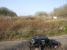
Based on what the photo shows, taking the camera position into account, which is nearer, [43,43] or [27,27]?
[43,43]

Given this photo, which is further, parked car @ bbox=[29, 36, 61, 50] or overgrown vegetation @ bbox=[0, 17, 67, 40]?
overgrown vegetation @ bbox=[0, 17, 67, 40]

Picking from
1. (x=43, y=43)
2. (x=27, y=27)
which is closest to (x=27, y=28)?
(x=27, y=27)

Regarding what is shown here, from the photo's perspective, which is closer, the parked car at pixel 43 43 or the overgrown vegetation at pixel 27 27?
the parked car at pixel 43 43

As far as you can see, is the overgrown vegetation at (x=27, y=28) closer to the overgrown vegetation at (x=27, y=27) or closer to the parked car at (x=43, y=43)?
the overgrown vegetation at (x=27, y=27)

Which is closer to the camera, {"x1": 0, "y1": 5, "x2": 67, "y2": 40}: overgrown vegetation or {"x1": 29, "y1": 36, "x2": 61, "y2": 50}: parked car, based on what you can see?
{"x1": 29, "y1": 36, "x2": 61, "y2": 50}: parked car

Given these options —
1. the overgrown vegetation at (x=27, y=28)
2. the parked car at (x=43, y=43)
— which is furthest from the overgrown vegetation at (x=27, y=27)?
the parked car at (x=43, y=43)

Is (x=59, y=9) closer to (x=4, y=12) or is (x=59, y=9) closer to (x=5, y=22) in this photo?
(x=4, y=12)

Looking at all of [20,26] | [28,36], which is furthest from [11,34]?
[20,26]

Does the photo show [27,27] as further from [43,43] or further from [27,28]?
[43,43]

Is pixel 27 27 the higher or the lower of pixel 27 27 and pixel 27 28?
the higher

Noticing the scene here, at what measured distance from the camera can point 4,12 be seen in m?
52.5

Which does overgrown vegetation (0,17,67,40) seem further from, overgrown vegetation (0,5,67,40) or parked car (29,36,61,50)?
parked car (29,36,61,50)

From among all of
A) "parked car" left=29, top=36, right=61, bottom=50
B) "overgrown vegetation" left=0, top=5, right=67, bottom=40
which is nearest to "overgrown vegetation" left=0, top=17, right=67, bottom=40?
"overgrown vegetation" left=0, top=5, right=67, bottom=40

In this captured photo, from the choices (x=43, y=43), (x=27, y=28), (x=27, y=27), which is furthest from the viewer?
(x=27, y=27)
